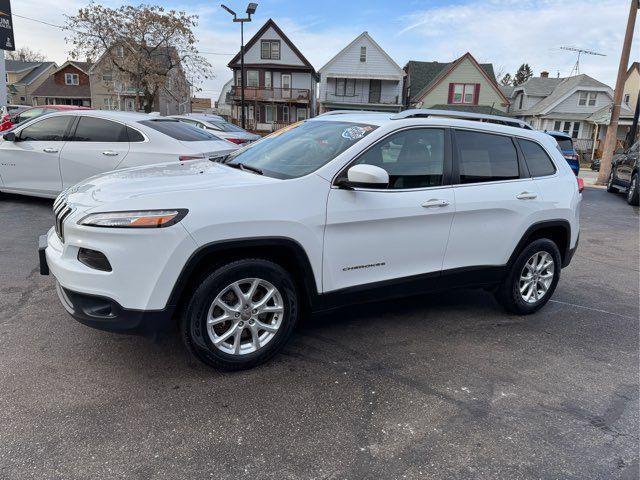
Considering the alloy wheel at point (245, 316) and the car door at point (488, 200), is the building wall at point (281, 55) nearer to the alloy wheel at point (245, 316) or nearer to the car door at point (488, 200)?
the car door at point (488, 200)

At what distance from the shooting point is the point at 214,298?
3.00 metres

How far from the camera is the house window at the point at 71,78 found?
5447 centimetres

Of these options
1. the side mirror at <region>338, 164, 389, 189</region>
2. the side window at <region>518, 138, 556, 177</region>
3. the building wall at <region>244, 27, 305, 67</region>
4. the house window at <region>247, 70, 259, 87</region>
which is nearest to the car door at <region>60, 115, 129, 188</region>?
the side mirror at <region>338, 164, 389, 189</region>

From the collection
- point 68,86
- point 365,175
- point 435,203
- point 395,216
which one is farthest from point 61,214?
point 68,86

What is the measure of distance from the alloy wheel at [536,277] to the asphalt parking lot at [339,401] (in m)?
0.26

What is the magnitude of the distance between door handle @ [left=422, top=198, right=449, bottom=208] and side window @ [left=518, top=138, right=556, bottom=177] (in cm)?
118

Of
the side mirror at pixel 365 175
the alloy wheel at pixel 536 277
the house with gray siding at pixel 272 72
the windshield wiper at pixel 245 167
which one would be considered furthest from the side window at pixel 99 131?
the house with gray siding at pixel 272 72

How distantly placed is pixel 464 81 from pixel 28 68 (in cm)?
5561

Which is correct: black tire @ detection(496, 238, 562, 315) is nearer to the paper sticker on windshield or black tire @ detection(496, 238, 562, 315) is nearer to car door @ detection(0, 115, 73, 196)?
the paper sticker on windshield

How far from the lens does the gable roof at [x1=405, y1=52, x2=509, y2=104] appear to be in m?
40.6

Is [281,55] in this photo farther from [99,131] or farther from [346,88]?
[99,131]

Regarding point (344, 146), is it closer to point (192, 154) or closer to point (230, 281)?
point (230, 281)

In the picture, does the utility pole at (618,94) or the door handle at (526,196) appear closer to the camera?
the door handle at (526,196)

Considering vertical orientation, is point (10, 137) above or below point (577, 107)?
below
